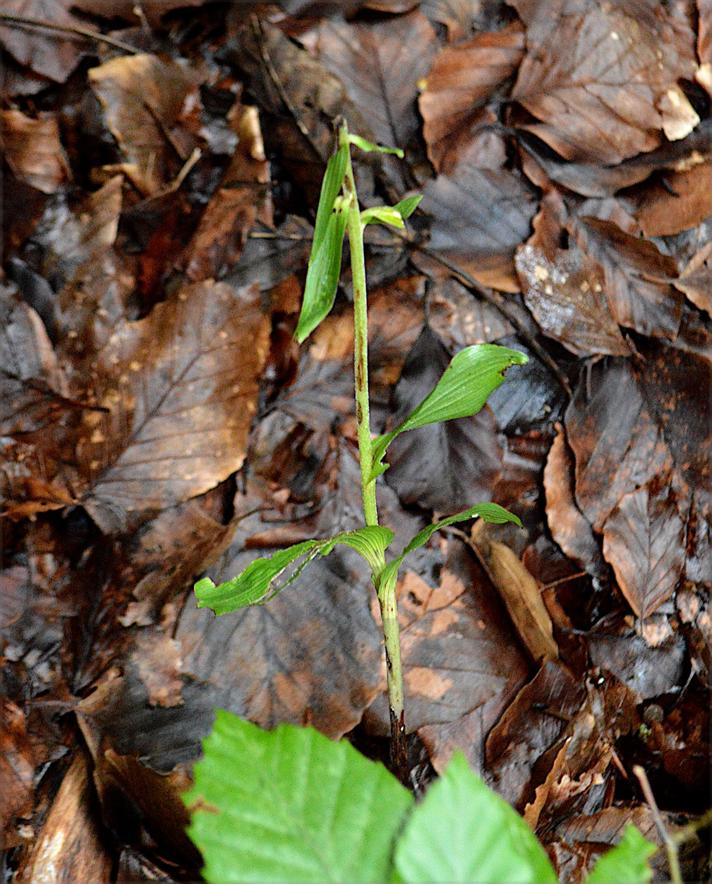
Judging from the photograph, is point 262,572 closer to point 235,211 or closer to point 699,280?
point 235,211

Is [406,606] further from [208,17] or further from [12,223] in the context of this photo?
[208,17]

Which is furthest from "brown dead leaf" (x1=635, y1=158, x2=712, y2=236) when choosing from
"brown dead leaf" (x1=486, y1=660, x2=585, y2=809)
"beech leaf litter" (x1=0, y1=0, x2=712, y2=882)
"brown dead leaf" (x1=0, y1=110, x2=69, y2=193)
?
"brown dead leaf" (x1=0, y1=110, x2=69, y2=193)

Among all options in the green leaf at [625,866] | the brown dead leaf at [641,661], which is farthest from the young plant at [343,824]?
the brown dead leaf at [641,661]

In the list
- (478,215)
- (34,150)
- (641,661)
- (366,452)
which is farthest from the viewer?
(34,150)

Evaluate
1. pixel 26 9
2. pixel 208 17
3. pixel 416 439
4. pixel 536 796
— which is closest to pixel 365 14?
pixel 208 17

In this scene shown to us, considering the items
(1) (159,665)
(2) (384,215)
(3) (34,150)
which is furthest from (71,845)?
(3) (34,150)

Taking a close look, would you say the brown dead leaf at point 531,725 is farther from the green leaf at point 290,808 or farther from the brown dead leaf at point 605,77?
the brown dead leaf at point 605,77
